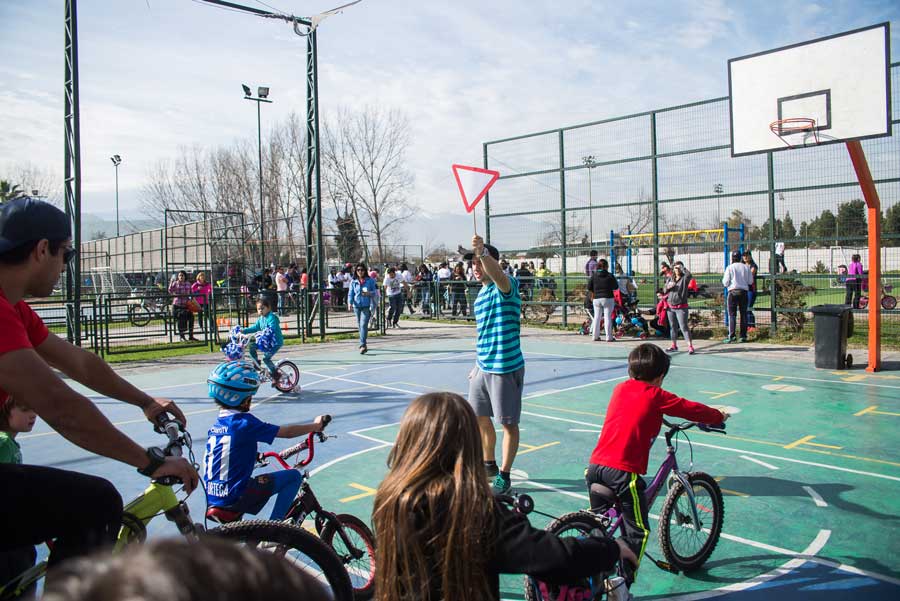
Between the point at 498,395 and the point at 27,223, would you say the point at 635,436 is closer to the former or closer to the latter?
the point at 498,395

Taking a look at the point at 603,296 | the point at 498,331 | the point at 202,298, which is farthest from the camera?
the point at 202,298

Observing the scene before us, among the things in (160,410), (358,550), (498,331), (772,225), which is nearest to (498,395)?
(498,331)

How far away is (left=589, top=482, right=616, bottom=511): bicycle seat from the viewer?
3846mm

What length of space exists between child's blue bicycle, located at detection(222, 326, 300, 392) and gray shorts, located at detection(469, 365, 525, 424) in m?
5.46

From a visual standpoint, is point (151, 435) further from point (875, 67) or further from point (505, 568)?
point (875, 67)

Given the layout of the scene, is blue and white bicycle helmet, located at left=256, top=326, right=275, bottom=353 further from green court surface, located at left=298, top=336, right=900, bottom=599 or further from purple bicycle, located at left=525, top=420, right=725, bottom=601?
purple bicycle, located at left=525, top=420, right=725, bottom=601

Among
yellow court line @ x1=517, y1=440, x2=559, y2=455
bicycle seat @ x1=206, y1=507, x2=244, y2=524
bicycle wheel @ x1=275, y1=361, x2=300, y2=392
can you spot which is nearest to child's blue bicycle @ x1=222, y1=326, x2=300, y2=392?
bicycle wheel @ x1=275, y1=361, x2=300, y2=392

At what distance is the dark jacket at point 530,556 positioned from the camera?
88.4 inches

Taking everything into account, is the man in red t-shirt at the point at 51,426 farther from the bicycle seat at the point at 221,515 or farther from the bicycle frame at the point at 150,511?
the bicycle seat at the point at 221,515

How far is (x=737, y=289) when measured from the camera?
15.2m

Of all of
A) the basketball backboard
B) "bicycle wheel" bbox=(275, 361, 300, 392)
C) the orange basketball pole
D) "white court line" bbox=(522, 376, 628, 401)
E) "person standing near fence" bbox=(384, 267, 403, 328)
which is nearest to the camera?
"white court line" bbox=(522, 376, 628, 401)

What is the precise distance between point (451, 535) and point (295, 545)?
3.77ft

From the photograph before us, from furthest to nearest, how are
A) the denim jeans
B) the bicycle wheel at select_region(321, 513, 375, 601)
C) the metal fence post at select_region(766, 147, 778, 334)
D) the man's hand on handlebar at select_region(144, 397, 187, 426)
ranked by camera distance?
the metal fence post at select_region(766, 147, 778, 334), the denim jeans, the bicycle wheel at select_region(321, 513, 375, 601), the man's hand on handlebar at select_region(144, 397, 187, 426)

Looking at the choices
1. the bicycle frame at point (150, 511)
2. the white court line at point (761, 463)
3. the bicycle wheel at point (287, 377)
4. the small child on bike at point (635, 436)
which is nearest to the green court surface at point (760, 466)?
the white court line at point (761, 463)
